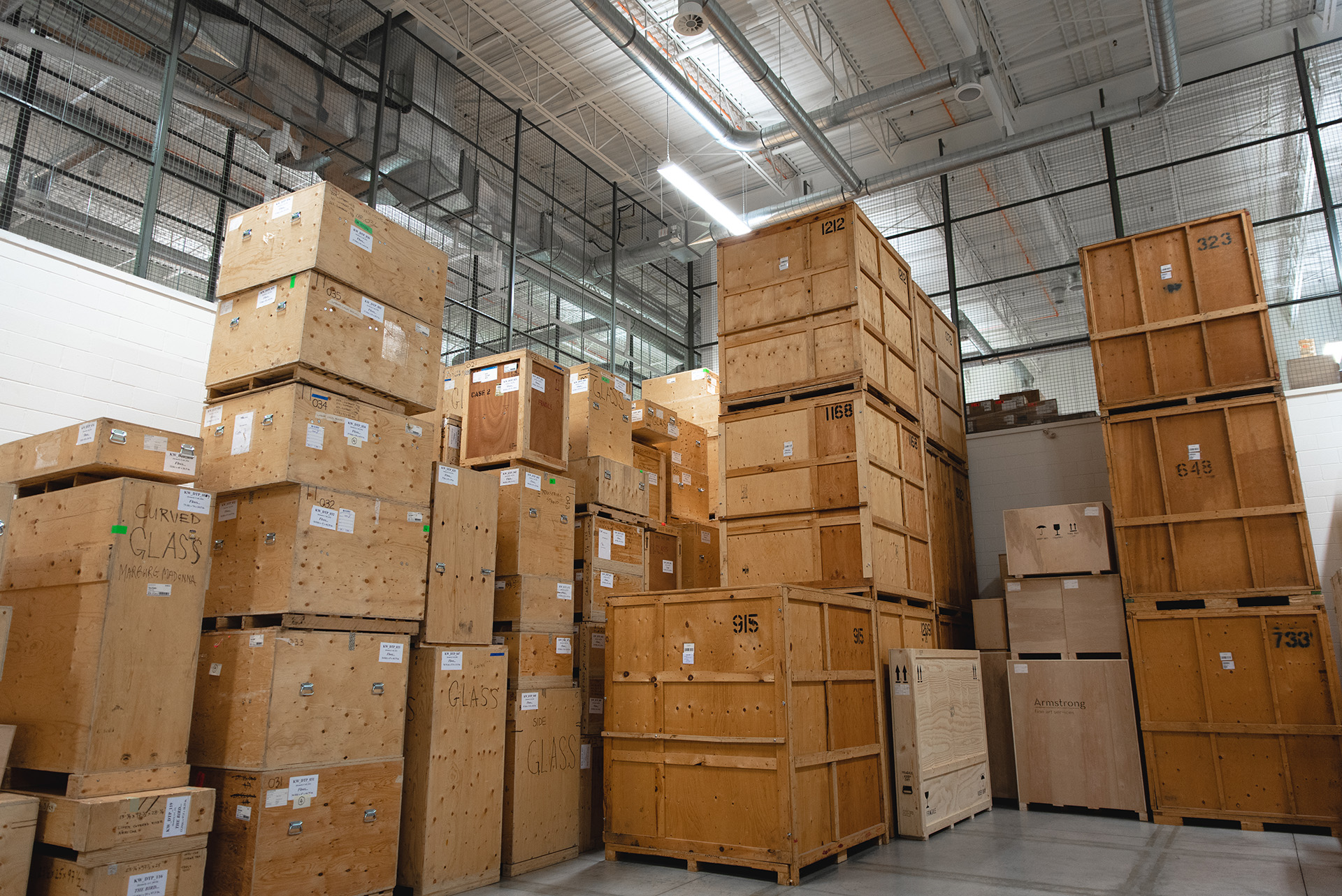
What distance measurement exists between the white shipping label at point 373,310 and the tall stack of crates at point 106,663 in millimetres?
1329

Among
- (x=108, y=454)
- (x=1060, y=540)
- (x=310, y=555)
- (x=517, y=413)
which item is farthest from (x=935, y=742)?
(x=108, y=454)

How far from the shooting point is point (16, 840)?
155 inches

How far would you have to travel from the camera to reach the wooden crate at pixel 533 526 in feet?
22.4

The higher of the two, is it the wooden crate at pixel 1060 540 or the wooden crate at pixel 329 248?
the wooden crate at pixel 329 248

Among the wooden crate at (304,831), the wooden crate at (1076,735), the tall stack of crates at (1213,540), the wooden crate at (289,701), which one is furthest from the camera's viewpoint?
the wooden crate at (1076,735)

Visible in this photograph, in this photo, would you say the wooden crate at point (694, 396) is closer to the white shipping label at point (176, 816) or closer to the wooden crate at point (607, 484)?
the wooden crate at point (607, 484)

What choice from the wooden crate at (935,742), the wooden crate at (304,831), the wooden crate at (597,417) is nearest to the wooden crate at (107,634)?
the wooden crate at (304,831)

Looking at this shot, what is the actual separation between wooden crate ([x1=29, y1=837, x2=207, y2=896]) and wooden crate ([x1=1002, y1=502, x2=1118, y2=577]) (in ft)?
25.5

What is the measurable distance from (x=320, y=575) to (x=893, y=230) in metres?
12.9

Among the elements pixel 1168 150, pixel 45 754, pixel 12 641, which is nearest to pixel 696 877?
pixel 45 754

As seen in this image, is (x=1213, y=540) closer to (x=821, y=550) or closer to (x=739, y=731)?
(x=821, y=550)

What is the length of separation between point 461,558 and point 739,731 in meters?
2.33

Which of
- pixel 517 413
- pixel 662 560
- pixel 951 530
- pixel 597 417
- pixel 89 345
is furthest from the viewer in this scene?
pixel 951 530

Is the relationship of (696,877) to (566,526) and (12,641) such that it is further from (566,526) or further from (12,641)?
(12,641)
